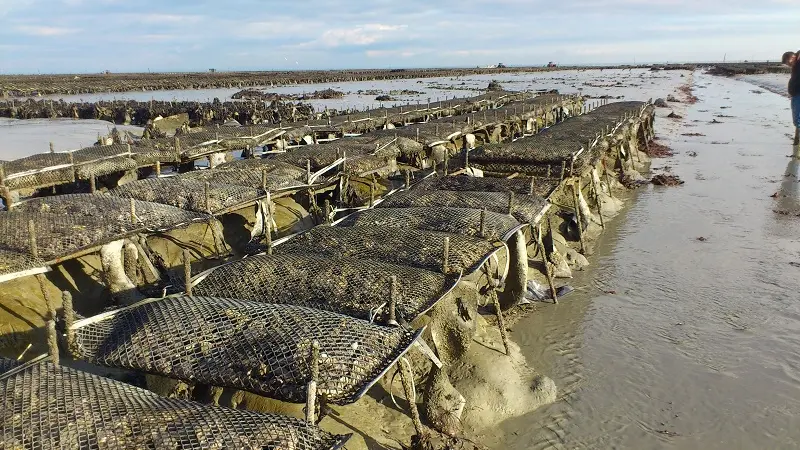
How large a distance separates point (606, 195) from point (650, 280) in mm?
7128

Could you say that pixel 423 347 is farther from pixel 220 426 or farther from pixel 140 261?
pixel 140 261

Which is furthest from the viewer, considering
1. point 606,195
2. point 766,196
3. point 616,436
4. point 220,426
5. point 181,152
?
point 766,196

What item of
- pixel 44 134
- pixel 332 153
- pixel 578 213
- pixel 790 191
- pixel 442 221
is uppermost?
pixel 332 153

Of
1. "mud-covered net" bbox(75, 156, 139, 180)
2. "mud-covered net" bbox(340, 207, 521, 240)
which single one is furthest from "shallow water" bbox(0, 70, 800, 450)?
"mud-covered net" bbox(75, 156, 139, 180)

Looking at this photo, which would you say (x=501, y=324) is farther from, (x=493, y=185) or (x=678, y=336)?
(x=493, y=185)

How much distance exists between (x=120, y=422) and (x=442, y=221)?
6.46 m

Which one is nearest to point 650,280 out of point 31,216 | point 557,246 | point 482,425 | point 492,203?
point 557,246

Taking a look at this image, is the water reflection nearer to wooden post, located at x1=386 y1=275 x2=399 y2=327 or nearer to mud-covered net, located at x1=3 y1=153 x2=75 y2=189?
wooden post, located at x1=386 y1=275 x2=399 y2=327

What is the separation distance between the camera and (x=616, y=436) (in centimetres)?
726

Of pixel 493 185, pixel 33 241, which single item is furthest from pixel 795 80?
pixel 33 241

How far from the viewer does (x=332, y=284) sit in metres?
7.18

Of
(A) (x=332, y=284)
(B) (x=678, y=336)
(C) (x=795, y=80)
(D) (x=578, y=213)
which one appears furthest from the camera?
(C) (x=795, y=80)

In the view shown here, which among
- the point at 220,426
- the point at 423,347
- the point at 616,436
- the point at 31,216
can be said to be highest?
the point at 31,216

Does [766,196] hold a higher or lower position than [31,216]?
lower
